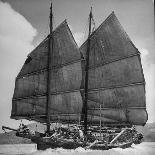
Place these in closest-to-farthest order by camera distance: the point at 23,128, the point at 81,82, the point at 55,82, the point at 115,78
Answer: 1. the point at 23,128
2. the point at 55,82
3. the point at 81,82
4. the point at 115,78

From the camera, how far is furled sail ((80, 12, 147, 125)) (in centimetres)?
1432

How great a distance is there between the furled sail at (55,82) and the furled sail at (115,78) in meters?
1.03

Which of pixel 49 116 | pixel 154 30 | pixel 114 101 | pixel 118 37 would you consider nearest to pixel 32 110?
pixel 49 116

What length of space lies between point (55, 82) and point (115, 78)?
2.60 metres

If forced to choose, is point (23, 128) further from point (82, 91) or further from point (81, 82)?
point (81, 82)

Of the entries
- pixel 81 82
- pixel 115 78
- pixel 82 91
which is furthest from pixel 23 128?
pixel 115 78

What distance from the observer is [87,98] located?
15.0 m

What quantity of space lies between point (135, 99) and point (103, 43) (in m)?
2.82

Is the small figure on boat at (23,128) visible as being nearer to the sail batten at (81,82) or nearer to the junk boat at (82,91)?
the junk boat at (82,91)

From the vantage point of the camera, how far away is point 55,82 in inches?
560

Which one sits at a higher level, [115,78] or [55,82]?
[115,78]

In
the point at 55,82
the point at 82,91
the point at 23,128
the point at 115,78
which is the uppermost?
the point at 115,78

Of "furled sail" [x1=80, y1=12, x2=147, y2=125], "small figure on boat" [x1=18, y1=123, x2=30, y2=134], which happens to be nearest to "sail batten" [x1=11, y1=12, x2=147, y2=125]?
"furled sail" [x1=80, y1=12, x2=147, y2=125]

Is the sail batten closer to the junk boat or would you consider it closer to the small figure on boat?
the junk boat
